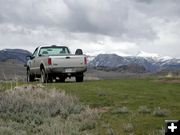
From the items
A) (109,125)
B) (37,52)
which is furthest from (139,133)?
(37,52)

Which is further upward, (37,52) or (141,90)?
(37,52)

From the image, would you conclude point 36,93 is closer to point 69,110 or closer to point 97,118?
point 69,110

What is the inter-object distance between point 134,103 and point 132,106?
0.54 m

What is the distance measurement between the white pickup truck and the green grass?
397cm

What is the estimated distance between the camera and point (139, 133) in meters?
10.5

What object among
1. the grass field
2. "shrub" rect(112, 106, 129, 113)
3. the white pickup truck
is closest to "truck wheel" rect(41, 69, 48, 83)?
the white pickup truck

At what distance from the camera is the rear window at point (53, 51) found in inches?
959

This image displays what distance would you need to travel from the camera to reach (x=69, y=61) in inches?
913

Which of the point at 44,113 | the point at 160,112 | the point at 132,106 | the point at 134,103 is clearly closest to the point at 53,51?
the point at 134,103

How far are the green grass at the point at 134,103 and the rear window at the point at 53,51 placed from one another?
5524 mm

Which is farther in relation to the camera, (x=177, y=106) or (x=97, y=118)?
(x=177, y=106)

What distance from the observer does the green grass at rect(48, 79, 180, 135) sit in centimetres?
1133

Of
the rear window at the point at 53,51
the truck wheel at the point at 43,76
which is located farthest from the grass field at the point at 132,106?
the rear window at the point at 53,51

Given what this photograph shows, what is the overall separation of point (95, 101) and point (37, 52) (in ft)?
33.9
